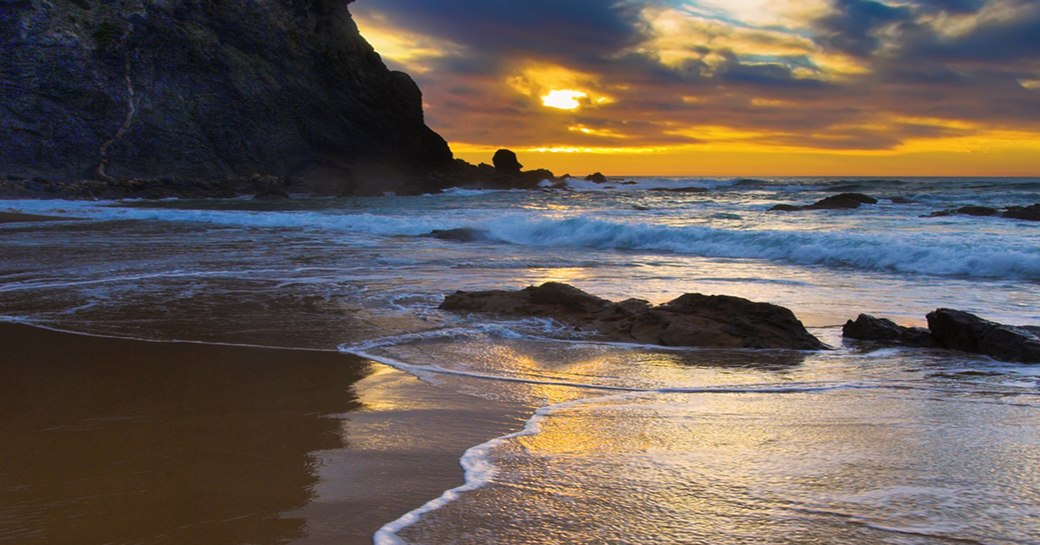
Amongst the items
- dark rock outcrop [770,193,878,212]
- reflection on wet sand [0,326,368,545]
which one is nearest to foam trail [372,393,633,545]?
reflection on wet sand [0,326,368,545]

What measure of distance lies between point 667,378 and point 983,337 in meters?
2.49

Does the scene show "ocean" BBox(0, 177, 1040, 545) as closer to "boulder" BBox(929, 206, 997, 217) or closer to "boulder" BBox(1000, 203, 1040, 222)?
"boulder" BBox(1000, 203, 1040, 222)

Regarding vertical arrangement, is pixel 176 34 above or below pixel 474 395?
above

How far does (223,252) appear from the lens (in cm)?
1264

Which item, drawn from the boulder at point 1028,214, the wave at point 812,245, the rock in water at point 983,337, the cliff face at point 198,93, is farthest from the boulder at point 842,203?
the cliff face at point 198,93

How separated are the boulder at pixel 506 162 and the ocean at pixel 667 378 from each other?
58.0m

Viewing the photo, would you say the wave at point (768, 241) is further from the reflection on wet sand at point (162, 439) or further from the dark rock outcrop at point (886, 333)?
the reflection on wet sand at point (162, 439)

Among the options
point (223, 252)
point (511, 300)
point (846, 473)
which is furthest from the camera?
point (223, 252)

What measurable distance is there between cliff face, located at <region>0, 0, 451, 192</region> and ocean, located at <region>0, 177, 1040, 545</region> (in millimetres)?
34877

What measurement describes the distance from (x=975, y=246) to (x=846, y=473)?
11.0 metres

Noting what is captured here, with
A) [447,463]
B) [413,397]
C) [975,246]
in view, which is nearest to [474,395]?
[413,397]

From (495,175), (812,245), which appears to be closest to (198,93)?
(495,175)

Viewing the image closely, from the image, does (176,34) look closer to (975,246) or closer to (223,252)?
(223,252)

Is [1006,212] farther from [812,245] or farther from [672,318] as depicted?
[672,318]
